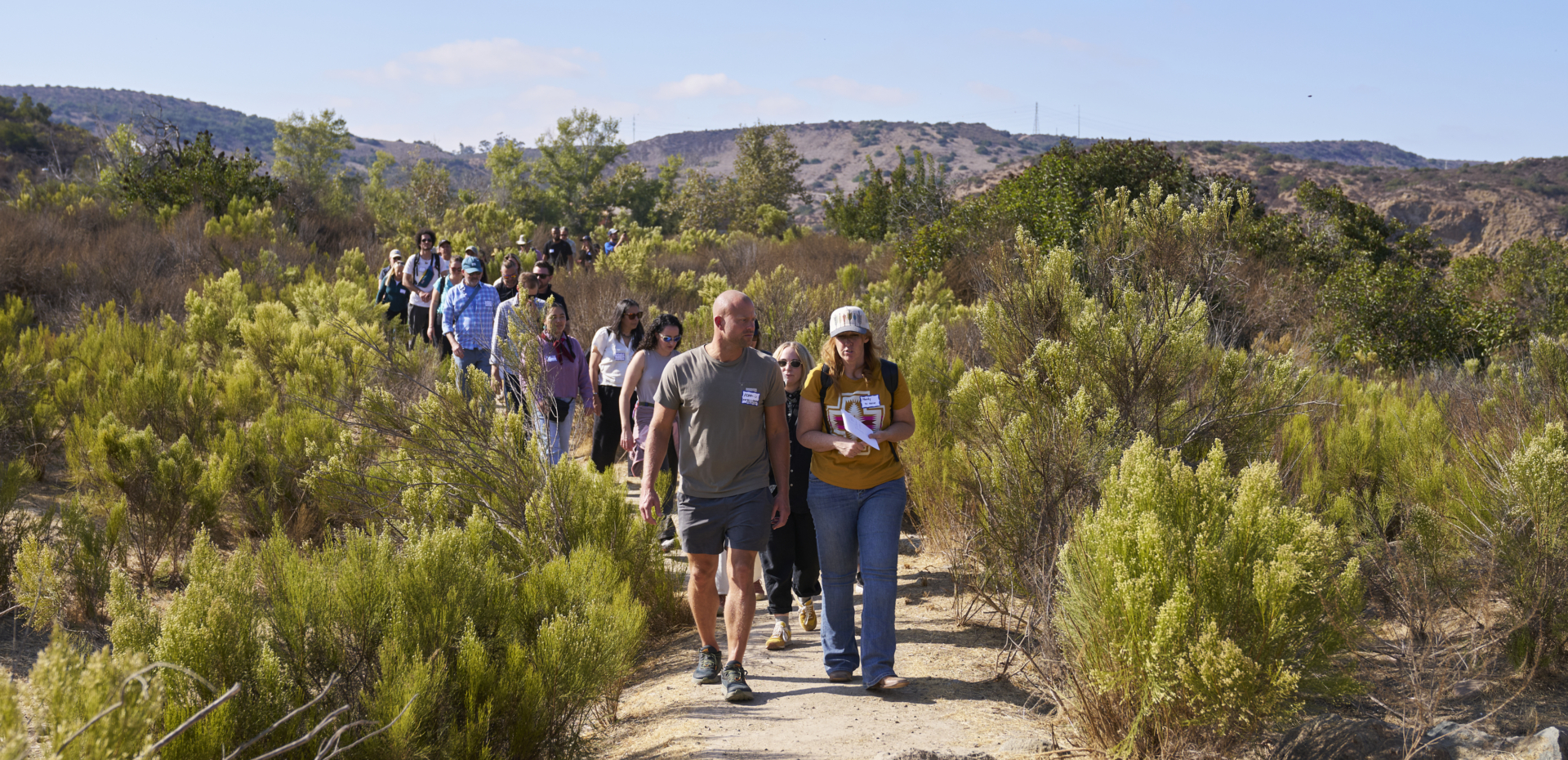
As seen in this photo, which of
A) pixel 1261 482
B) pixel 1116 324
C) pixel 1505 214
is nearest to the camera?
pixel 1261 482

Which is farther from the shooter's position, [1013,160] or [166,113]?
[166,113]

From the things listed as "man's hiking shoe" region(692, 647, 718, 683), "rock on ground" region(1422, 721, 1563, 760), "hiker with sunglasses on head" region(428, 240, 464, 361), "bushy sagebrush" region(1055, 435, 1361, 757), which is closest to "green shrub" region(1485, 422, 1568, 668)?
"rock on ground" region(1422, 721, 1563, 760)

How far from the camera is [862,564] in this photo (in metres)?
3.86

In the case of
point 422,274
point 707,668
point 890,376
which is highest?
point 422,274

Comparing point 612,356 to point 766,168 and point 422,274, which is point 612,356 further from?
point 766,168

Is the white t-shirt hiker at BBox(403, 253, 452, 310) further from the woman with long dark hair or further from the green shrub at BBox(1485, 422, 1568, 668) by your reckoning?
the green shrub at BBox(1485, 422, 1568, 668)

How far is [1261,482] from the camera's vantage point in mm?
3057

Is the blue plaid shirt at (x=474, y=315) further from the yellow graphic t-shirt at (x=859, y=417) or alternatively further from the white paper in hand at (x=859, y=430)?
the white paper in hand at (x=859, y=430)

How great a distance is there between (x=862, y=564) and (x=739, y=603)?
503 millimetres

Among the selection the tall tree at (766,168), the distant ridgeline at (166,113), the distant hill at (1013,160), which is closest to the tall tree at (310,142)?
the distant hill at (1013,160)

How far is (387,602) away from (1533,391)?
678cm

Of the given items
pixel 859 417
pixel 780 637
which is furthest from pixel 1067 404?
pixel 780 637

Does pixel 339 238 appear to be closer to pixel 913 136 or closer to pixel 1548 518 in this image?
pixel 1548 518

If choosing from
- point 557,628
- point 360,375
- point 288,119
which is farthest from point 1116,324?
point 288,119
